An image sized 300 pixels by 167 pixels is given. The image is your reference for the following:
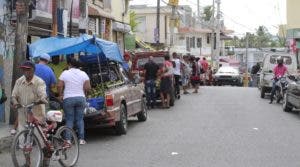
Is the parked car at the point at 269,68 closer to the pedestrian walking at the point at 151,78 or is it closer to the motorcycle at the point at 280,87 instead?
the motorcycle at the point at 280,87

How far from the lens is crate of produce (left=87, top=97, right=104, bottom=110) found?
42.1 feet

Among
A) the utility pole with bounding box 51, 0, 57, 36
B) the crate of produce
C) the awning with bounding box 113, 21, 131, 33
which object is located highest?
the awning with bounding box 113, 21, 131, 33

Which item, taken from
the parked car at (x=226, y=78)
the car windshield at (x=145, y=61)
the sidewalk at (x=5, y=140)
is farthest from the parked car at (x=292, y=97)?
the parked car at (x=226, y=78)

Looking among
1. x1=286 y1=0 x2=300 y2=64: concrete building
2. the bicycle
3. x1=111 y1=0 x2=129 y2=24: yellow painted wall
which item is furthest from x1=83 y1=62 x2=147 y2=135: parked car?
x1=286 y1=0 x2=300 y2=64: concrete building

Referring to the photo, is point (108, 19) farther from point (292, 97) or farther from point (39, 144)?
point (39, 144)

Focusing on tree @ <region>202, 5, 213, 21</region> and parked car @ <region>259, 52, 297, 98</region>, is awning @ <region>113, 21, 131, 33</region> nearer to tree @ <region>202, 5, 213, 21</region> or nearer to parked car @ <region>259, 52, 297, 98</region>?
parked car @ <region>259, 52, 297, 98</region>

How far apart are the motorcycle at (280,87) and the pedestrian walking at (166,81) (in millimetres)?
4105

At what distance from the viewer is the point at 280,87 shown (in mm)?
22422

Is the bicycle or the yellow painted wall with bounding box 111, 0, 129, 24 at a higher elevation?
the yellow painted wall with bounding box 111, 0, 129, 24

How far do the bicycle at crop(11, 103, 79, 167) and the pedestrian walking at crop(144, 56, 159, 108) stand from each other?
10.3m

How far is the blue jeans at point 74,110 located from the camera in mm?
11383

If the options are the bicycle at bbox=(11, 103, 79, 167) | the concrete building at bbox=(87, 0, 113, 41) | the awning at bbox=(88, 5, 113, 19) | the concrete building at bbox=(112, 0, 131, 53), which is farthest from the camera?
the concrete building at bbox=(112, 0, 131, 53)

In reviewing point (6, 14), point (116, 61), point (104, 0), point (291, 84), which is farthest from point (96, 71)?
point (104, 0)

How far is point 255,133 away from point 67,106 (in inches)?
193
